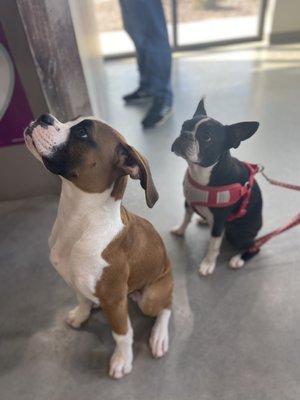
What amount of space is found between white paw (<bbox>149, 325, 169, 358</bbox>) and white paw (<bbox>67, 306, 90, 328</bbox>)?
31 cm

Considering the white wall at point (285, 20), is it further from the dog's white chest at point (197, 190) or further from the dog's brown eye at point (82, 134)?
the dog's brown eye at point (82, 134)

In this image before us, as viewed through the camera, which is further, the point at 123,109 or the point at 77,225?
the point at 123,109

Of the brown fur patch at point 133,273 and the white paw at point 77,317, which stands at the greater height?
the brown fur patch at point 133,273

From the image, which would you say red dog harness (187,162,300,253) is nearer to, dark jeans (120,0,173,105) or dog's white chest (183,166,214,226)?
dog's white chest (183,166,214,226)

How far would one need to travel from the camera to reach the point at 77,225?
113cm

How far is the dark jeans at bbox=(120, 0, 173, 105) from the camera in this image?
101 inches

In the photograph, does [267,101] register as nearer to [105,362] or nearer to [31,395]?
[105,362]

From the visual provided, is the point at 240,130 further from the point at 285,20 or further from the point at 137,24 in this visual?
the point at 285,20

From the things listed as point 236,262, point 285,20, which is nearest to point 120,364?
point 236,262

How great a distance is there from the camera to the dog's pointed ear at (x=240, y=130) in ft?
3.90

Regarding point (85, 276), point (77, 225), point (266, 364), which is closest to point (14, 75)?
point (77, 225)

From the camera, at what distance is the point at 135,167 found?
3.25ft

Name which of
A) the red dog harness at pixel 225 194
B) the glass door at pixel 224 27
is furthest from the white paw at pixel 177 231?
the glass door at pixel 224 27

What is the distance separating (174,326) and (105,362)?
33 centimetres
